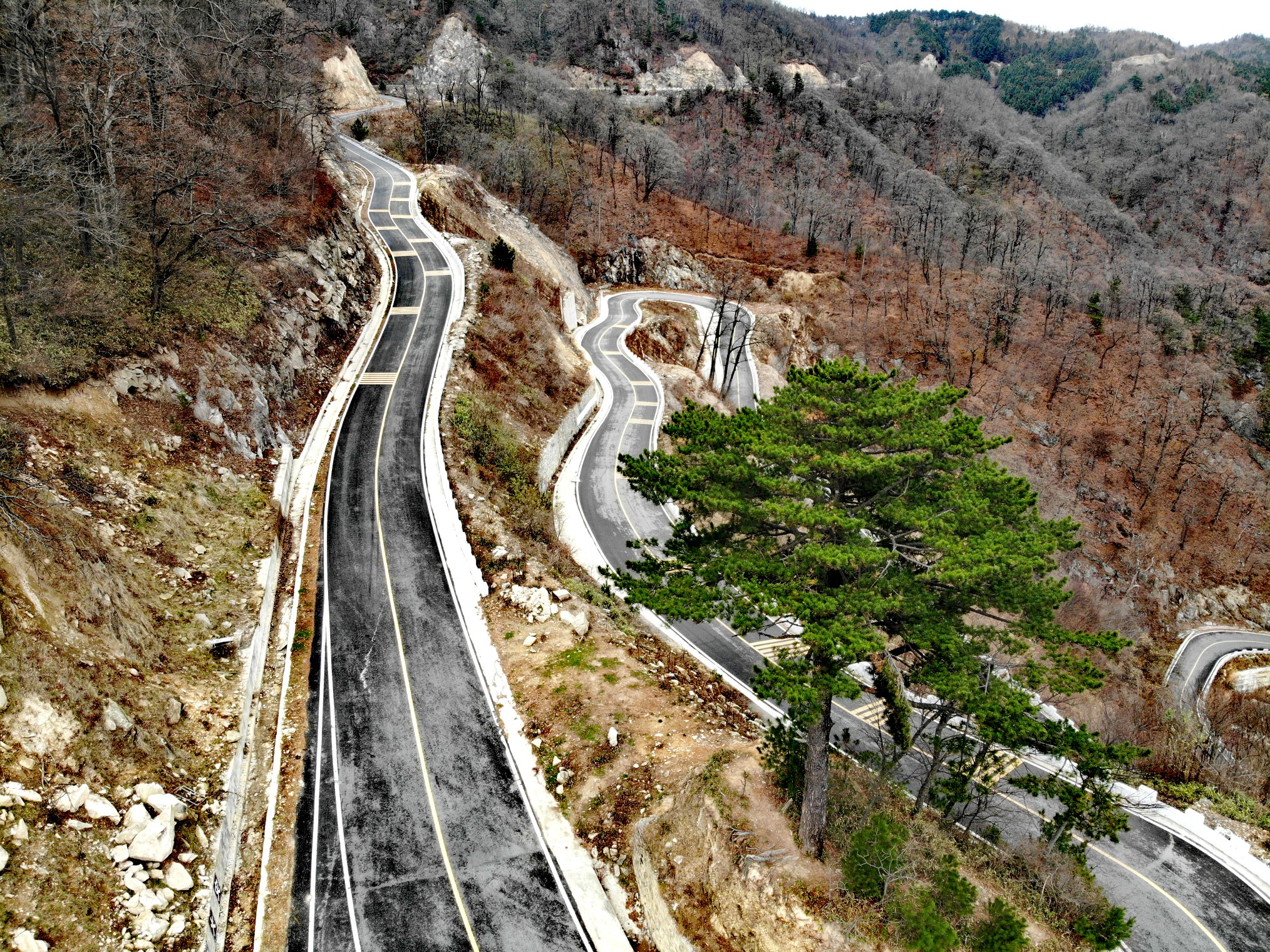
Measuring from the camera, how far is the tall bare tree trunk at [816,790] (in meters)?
13.2

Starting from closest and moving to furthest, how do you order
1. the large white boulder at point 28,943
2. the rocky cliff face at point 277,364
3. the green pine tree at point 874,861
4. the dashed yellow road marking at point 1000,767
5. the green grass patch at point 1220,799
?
the large white boulder at point 28,943 < the green pine tree at point 874,861 < the dashed yellow road marking at point 1000,767 < the green grass patch at point 1220,799 < the rocky cliff face at point 277,364

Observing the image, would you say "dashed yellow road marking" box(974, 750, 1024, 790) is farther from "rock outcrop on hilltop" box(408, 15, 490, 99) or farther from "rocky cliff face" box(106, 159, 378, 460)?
"rock outcrop on hilltop" box(408, 15, 490, 99)

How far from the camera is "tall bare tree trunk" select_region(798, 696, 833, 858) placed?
13.2 meters

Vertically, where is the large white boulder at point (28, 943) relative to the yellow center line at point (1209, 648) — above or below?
above

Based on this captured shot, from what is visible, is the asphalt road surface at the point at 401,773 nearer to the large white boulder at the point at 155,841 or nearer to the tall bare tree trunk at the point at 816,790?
the large white boulder at the point at 155,841

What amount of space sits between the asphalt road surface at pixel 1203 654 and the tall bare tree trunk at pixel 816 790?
144 feet

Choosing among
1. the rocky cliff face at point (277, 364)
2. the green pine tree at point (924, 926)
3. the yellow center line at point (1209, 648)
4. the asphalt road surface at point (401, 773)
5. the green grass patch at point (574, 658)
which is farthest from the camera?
the yellow center line at point (1209, 648)

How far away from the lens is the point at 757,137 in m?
109

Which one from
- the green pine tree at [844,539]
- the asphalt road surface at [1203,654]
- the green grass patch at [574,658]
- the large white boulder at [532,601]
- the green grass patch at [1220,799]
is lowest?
the asphalt road surface at [1203,654]

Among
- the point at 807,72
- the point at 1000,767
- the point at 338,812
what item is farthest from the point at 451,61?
the point at 1000,767

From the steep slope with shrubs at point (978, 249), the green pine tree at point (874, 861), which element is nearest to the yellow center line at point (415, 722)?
the green pine tree at point (874, 861)

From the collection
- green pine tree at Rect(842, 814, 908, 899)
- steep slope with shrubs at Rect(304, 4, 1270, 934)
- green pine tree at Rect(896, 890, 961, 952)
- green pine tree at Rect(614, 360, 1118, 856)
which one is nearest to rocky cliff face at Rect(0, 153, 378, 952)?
green pine tree at Rect(614, 360, 1118, 856)

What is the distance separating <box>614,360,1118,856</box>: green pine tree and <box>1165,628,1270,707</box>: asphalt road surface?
143 ft

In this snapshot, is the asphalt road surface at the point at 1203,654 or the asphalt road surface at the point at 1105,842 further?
the asphalt road surface at the point at 1203,654
